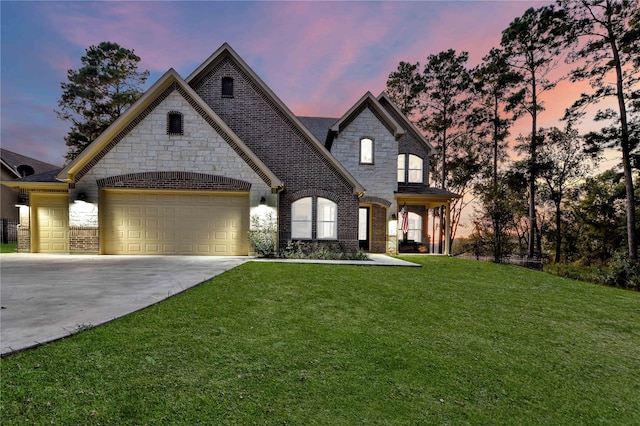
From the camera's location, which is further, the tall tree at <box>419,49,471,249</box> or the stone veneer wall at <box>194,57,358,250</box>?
the tall tree at <box>419,49,471,249</box>

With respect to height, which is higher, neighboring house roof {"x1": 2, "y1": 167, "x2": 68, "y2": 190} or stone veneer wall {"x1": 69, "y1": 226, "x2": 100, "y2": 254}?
neighboring house roof {"x1": 2, "y1": 167, "x2": 68, "y2": 190}

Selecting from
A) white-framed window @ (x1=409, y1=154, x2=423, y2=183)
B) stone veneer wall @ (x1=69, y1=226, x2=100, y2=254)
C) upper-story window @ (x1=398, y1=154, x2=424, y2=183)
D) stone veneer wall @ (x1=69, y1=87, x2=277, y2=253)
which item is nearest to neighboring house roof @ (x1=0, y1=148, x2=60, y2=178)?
stone veneer wall @ (x1=69, y1=226, x2=100, y2=254)

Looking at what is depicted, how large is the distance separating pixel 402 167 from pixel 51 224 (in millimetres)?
17539

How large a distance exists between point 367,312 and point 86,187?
1215 cm

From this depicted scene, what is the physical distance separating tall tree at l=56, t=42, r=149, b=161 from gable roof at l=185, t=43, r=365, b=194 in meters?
17.1

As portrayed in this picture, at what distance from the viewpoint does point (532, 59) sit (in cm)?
1802

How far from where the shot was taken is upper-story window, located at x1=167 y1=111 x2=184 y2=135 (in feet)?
36.9

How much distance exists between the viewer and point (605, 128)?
13938 mm

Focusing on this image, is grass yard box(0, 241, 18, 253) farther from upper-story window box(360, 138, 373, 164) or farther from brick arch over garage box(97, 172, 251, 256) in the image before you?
upper-story window box(360, 138, 373, 164)

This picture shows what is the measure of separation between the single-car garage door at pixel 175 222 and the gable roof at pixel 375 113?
6.23 m

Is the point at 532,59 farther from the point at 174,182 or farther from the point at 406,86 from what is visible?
the point at 174,182

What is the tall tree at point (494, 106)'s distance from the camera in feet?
62.4

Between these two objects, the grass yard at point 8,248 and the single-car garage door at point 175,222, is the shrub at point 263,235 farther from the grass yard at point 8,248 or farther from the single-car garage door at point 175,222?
the grass yard at point 8,248

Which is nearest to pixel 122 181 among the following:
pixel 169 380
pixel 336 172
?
pixel 336 172
